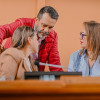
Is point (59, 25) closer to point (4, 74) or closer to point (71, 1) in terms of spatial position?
point (71, 1)

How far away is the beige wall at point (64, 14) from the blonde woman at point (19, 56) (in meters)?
0.59

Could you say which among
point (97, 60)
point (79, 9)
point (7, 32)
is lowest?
point (97, 60)

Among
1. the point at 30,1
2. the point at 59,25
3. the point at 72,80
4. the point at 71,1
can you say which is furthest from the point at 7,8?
the point at 72,80

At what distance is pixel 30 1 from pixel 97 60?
1272mm

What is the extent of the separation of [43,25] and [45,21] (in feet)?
0.18

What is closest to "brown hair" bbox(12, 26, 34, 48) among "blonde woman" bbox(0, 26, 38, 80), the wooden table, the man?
"blonde woman" bbox(0, 26, 38, 80)

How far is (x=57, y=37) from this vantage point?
2771 mm

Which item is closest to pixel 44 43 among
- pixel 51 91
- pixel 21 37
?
pixel 21 37

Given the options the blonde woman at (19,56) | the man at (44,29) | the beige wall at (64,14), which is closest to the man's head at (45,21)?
the man at (44,29)

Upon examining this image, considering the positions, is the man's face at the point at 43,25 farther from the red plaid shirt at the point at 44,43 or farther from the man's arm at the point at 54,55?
the man's arm at the point at 54,55

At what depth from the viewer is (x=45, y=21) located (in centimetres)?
255

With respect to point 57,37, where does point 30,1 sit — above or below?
above

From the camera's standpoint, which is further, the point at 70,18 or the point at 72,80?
the point at 70,18

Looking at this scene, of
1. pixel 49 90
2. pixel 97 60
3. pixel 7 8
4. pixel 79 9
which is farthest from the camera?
pixel 79 9
